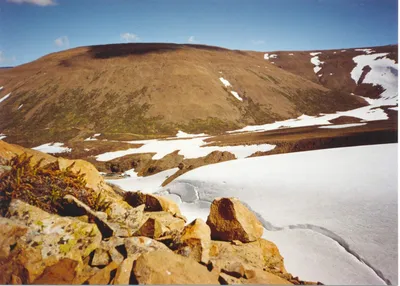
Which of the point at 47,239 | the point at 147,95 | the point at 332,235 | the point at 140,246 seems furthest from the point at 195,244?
the point at 147,95

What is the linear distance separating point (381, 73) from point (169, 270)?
103m

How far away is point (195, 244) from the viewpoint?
4500 mm

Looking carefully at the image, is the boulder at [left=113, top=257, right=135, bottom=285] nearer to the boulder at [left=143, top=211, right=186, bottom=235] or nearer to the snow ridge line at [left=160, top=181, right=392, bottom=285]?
the boulder at [left=143, top=211, right=186, bottom=235]

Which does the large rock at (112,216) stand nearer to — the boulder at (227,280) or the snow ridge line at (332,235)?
the boulder at (227,280)

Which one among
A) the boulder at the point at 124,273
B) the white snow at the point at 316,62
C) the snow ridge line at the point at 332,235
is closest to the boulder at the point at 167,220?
the boulder at the point at 124,273

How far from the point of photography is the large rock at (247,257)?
170 inches

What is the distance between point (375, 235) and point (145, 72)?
66.4 metres

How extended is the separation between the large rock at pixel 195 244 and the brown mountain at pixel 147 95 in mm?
47810

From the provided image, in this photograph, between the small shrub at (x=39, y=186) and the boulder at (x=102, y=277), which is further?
the small shrub at (x=39, y=186)

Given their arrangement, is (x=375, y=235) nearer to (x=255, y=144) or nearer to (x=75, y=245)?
(x=75, y=245)

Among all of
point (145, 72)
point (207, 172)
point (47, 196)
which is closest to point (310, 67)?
point (145, 72)

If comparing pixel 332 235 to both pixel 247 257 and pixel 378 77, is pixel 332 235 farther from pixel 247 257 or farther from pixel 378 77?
pixel 378 77

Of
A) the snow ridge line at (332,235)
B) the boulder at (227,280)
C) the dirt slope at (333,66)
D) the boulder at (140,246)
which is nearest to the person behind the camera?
the boulder at (227,280)

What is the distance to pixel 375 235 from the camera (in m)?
5.81
